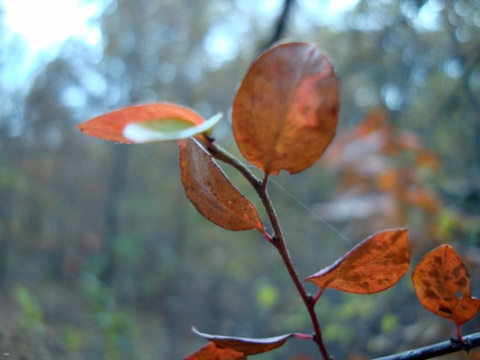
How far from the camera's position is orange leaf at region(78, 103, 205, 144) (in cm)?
22

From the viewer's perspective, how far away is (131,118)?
0.22 metres

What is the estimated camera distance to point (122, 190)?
219 inches

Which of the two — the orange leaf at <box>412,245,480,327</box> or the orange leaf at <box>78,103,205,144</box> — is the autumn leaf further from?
the orange leaf at <box>412,245,480,327</box>

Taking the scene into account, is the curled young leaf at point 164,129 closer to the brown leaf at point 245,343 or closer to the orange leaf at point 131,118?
the orange leaf at point 131,118

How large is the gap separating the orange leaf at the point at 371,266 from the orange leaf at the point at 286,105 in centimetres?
6

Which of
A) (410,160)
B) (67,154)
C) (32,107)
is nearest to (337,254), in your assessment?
(410,160)

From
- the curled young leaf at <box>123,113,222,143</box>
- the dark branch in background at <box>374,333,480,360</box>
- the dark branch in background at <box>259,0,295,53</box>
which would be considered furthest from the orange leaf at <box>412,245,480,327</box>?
the dark branch in background at <box>259,0,295,53</box>

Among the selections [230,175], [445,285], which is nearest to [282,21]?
[445,285]

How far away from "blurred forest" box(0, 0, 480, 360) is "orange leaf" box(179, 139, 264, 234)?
248 millimetres

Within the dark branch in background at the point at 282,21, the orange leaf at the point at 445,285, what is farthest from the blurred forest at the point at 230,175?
the orange leaf at the point at 445,285

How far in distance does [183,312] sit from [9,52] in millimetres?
2445

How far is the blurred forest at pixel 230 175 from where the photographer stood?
3.78 feet

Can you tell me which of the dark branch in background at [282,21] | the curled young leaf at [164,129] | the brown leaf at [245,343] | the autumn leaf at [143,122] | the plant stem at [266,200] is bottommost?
the brown leaf at [245,343]

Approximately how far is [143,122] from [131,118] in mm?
12
